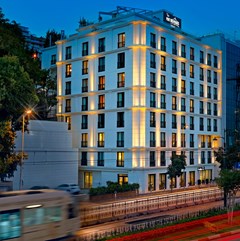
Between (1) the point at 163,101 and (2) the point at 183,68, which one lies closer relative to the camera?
(1) the point at 163,101

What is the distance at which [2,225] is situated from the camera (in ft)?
59.7

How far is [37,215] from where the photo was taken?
2002cm

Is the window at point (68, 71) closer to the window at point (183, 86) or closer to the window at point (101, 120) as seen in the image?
the window at point (101, 120)

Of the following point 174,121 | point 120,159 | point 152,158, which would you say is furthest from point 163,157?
point 120,159

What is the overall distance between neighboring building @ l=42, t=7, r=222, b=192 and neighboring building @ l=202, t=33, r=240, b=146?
5.31 meters

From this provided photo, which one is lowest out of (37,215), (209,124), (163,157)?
(37,215)

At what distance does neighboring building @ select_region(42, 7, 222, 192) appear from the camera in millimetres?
60656

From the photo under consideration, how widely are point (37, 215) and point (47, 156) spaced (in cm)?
3808

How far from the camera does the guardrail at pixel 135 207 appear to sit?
34906 millimetres

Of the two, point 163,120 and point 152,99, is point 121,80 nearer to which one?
point 152,99

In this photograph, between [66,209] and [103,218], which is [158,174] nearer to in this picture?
[103,218]

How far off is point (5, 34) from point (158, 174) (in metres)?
32.2

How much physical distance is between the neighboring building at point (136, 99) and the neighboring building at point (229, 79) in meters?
5.31

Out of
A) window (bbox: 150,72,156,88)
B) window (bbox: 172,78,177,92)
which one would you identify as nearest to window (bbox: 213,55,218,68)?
window (bbox: 172,78,177,92)
